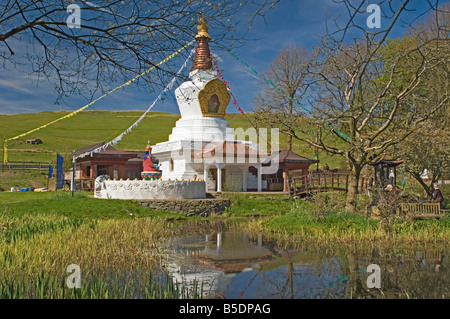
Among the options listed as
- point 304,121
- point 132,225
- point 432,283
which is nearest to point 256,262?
point 432,283

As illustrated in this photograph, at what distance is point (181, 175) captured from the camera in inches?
1129

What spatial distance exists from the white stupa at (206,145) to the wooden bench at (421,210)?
537 inches

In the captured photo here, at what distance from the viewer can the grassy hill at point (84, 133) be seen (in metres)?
58.0

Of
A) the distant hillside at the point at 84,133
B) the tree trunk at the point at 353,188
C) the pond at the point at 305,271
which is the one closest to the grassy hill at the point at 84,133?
the distant hillside at the point at 84,133

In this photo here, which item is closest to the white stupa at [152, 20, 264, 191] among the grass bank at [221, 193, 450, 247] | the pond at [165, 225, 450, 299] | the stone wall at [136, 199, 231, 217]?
the stone wall at [136, 199, 231, 217]

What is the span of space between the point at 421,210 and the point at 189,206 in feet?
36.4

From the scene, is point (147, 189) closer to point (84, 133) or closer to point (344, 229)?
point (344, 229)

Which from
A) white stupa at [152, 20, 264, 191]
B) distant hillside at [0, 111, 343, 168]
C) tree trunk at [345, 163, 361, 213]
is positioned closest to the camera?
tree trunk at [345, 163, 361, 213]

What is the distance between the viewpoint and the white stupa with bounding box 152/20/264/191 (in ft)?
91.1

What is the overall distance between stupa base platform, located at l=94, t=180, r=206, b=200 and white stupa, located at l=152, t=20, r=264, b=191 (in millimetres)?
4512

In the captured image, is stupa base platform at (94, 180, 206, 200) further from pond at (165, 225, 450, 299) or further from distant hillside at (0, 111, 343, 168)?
distant hillside at (0, 111, 343, 168)

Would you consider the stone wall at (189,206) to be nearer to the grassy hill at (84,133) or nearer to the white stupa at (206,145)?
Answer: the white stupa at (206,145)

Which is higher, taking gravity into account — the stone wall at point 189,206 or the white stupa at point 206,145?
the white stupa at point 206,145
